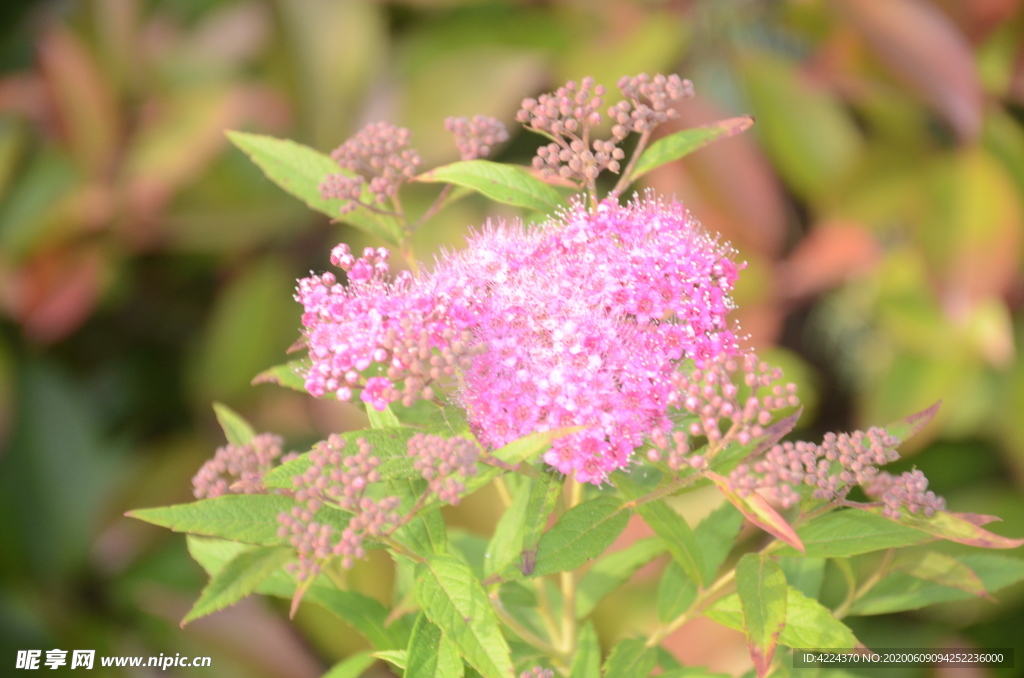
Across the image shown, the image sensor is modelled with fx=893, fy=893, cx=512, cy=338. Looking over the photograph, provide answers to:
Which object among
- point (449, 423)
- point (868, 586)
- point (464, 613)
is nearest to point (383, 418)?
point (449, 423)

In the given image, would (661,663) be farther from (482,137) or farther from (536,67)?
(536,67)

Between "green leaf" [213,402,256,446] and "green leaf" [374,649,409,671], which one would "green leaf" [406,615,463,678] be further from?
"green leaf" [213,402,256,446]

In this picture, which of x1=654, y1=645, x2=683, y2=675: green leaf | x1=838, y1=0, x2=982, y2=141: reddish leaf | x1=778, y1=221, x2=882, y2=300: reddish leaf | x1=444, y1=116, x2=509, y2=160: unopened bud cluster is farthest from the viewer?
x1=778, y1=221, x2=882, y2=300: reddish leaf

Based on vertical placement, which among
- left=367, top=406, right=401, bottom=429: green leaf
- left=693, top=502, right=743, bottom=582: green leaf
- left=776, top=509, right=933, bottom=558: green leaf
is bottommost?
left=693, top=502, right=743, bottom=582: green leaf

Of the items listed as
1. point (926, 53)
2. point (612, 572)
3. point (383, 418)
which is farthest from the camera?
point (926, 53)

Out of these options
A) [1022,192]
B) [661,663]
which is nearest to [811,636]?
[661,663]

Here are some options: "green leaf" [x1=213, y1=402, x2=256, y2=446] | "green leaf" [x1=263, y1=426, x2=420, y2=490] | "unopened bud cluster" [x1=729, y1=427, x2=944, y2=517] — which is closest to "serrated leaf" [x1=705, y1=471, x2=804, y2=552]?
"unopened bud cluster" [x1=729, y1=427, x2=944, y2=517]

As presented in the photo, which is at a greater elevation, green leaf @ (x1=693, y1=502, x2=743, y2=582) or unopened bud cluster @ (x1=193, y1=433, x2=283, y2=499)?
unopened bud cluster @ (x1=193, y1=433, x2=283, y2=499)

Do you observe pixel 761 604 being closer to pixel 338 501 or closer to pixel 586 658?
Answer: pixel 586 658
